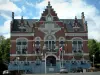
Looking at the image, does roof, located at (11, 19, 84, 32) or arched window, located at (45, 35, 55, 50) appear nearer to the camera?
arched window, located at (45, 35, 55, 50)

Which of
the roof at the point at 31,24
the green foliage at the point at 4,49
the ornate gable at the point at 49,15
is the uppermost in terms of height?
the ornate gable at the point at 49,15

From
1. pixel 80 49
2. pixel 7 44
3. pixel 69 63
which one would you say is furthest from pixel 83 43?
pixel 7 44

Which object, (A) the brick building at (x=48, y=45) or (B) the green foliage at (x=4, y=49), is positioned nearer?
(A) the brick building at (x=48, y=45)

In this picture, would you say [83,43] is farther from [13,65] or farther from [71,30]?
[13,65]

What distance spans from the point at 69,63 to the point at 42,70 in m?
7.20

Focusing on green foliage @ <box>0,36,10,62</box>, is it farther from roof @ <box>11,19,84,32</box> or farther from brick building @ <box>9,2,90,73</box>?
brick building @ <box>9,2,90,73</box>

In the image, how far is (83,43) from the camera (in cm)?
7062

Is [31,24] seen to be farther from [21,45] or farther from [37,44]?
[21,45]

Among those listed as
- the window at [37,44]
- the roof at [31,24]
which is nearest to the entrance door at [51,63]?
the window at [37,44]

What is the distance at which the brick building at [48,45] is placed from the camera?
68.9 m

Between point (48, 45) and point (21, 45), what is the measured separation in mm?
6931

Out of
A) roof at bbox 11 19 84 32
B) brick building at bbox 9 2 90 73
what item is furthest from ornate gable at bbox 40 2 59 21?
roof at bbox 11 19 84 32

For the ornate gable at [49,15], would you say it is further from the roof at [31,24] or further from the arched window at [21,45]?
the arched window at [21,45]

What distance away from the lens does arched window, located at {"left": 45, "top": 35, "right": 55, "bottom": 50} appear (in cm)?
6950
